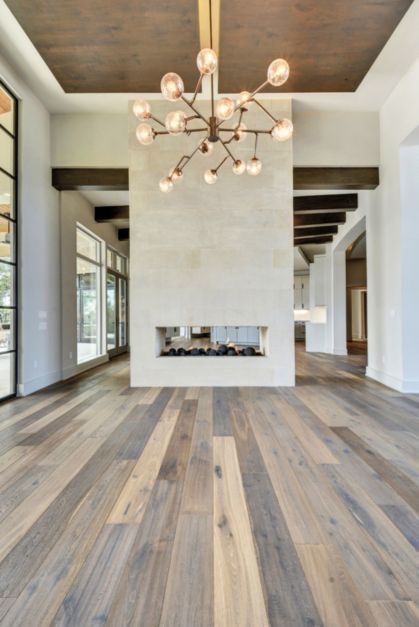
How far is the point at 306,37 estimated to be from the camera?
3648mm

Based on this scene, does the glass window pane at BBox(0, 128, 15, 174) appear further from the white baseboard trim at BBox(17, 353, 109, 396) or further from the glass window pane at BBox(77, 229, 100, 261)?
the white baseboard trim at BBox(17, 353, 109, 396)

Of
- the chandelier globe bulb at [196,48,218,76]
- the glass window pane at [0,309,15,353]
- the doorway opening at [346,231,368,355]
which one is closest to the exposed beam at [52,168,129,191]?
the glass window pane at [0,309,15,353]

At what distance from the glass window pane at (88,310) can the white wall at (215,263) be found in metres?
2.61

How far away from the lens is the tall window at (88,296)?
275 inches

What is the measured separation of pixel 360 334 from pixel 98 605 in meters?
14.7

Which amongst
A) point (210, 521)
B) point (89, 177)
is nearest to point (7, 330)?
point (89, 177)

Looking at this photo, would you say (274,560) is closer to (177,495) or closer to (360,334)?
(177,495)

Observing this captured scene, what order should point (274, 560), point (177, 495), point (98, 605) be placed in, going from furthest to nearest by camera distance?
point (177, 495) → point (274, 560) → point (98, 605)

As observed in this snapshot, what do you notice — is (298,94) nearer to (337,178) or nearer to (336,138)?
(336,138)

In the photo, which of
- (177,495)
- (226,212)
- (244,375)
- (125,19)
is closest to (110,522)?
(177,495)

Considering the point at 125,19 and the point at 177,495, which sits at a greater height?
the point at 125,19

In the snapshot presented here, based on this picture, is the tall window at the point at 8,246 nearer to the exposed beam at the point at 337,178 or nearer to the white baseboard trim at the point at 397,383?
the exposed beam at the point at 337,178

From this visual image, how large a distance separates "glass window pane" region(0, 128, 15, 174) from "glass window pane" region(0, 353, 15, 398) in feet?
8.21

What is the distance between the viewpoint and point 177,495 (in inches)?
75.8
